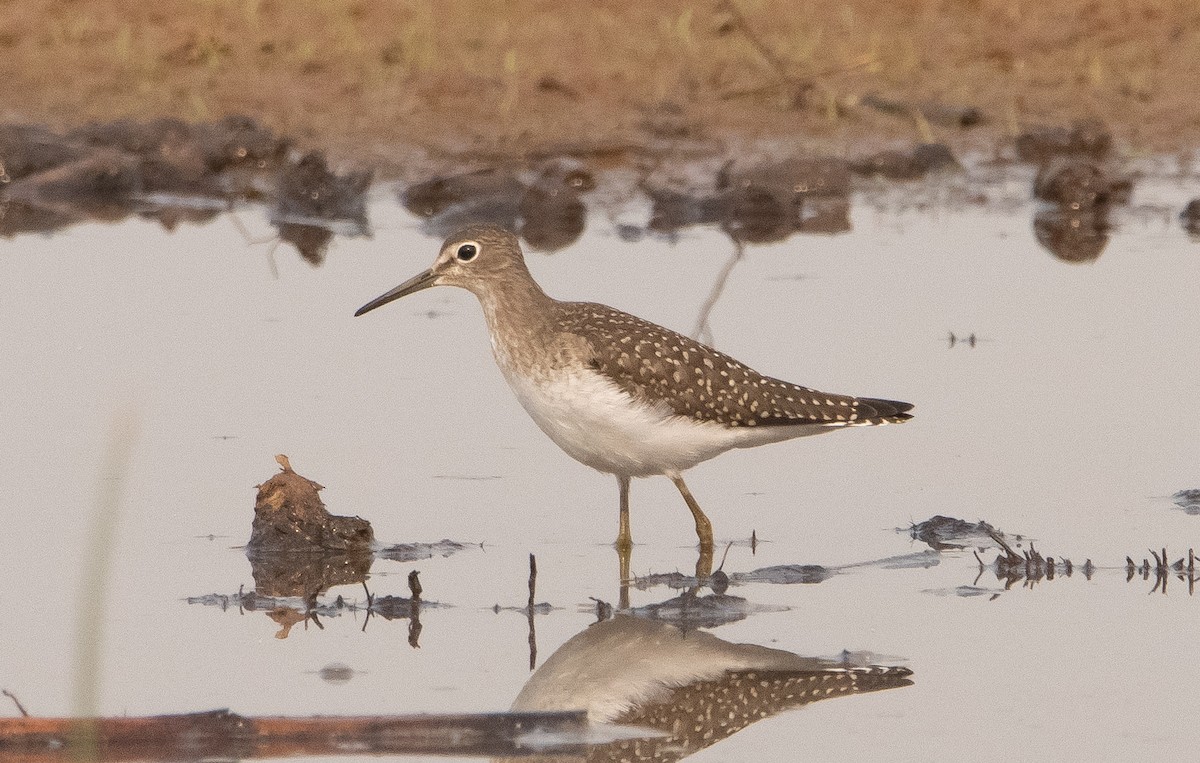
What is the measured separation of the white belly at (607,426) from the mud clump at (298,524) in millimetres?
892

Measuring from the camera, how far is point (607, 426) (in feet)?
26.6

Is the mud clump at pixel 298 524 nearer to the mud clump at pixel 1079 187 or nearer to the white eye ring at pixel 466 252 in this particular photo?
the white eye ring at pixel 466 252

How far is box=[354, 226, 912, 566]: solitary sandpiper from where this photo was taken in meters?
8.16

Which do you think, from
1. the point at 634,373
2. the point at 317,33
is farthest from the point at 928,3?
the point at 634,373

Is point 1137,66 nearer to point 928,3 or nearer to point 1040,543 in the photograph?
point 928,3

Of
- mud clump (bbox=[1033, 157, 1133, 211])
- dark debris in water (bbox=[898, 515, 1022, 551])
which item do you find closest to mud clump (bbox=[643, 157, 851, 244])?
mud clump (bbox=[1033, 157, 1133, 211])

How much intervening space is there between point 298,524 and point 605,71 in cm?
1084

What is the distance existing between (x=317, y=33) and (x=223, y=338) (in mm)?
8512

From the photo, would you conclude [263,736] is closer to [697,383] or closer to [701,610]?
[701,610]

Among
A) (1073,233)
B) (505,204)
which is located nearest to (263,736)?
(505,204)

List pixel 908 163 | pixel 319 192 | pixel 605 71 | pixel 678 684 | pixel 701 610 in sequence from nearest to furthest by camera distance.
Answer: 1. pixel 678 684
2. pixel 701 610
3. pixel 319 192
4. pixel 908 163
5. pixel 605 71

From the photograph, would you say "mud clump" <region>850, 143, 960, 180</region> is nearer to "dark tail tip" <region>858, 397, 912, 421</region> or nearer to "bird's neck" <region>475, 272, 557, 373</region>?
"dark tail tip" <region>858, 397, 912, 421</region>

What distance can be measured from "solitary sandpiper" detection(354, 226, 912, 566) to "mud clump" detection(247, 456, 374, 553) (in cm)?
94

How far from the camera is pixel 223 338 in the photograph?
11.1 metres
